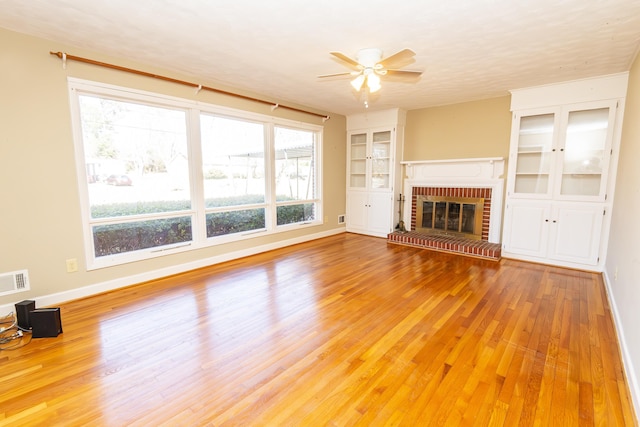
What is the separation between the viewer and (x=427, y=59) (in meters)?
3.21

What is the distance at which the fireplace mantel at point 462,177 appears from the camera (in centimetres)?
481

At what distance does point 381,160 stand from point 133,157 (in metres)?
4.33

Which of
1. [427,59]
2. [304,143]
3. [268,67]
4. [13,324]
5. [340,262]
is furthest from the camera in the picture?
[304,143]

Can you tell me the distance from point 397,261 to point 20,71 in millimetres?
4712

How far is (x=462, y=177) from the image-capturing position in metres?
5.13

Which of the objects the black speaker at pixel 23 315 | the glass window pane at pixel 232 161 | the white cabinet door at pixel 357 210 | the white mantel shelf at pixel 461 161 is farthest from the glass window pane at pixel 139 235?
the white mantel shelf at pixel 461 161

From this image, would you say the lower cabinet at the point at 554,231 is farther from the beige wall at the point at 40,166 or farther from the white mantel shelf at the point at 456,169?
the beige wall at the point at 40,166

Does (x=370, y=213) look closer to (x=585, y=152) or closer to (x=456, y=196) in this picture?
(x=456, y=196)

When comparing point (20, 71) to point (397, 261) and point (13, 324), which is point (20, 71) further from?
point (397, 261)

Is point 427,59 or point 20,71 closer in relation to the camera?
point 20,71

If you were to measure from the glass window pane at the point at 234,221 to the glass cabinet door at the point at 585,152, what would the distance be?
14.9 ft

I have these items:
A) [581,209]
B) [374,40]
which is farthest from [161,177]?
[581,209]

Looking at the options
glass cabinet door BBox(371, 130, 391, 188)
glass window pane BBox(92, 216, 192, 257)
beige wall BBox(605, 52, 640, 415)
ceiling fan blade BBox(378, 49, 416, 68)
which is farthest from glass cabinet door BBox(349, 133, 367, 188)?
beige wall BBox(605, 52, 640, 415)

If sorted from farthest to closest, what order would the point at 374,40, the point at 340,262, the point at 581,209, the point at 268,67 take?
the point at 340,262 → the point at 581,209 → the point at 268,67 → the point at 374,40
